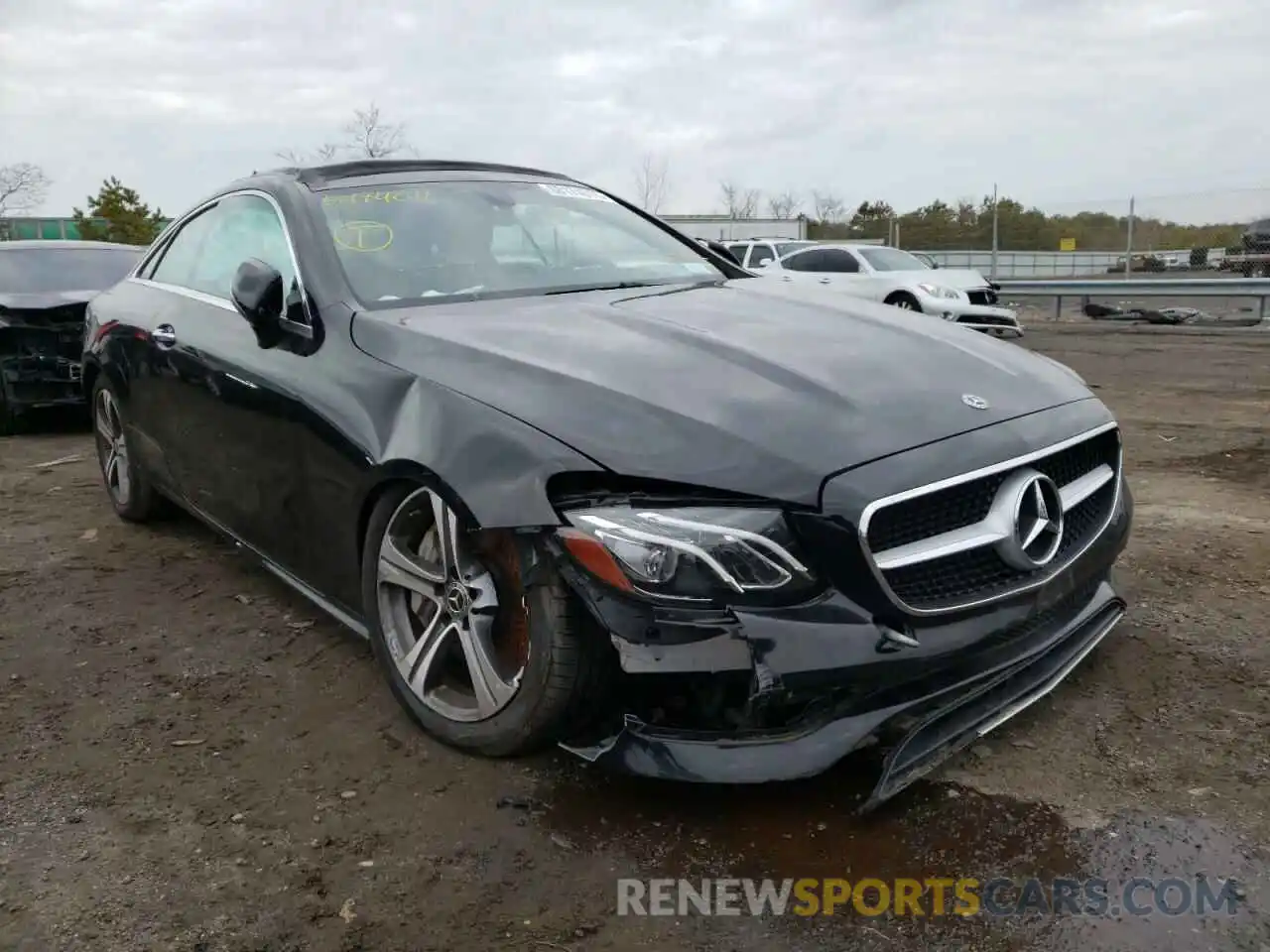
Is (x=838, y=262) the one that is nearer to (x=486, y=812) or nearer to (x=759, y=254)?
(x=759, y=254)

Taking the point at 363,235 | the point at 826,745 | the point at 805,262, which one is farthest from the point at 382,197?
the point at 805,262

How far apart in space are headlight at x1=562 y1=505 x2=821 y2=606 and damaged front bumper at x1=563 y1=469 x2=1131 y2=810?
0.04m

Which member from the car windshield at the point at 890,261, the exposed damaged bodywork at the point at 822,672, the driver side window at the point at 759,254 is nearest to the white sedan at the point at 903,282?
the car windshield at the point at 890,261

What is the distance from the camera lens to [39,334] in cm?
753

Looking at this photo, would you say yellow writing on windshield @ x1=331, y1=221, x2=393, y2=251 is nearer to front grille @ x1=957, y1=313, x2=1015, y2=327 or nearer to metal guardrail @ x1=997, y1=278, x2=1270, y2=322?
front grille @ x1=957, y1=313, x2=1015, y2=327

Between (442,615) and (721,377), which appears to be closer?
(721,377)

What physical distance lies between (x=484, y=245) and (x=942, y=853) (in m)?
2.31

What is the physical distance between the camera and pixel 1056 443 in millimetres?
2605

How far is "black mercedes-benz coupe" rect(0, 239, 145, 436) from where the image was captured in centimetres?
748

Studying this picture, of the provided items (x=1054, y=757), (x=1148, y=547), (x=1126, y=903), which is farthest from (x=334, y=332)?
(x=1148, y=547)

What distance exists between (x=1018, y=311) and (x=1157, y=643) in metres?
19.5

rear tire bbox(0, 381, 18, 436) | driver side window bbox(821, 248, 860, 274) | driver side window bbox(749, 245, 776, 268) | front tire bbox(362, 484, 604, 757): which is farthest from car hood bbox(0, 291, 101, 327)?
driver side window bbox(749, 245, 776, 268)

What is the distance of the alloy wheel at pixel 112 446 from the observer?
4.90 meters

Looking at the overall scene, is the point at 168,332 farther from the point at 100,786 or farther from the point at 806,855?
the point at 806,855
